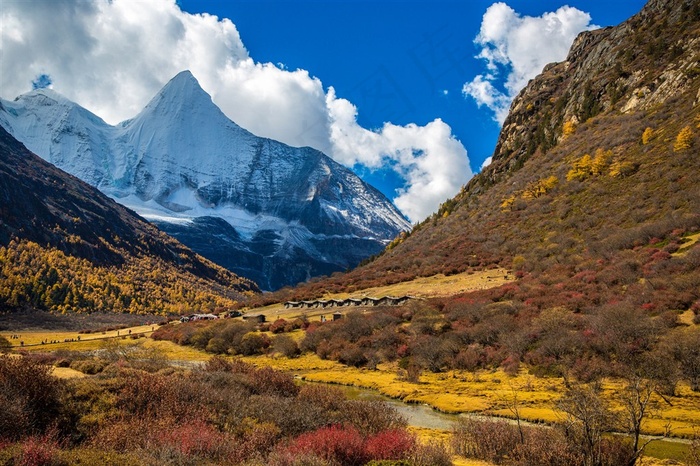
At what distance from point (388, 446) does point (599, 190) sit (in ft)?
199

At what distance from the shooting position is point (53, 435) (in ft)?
34.9

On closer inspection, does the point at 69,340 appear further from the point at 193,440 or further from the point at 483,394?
the point at 193,440

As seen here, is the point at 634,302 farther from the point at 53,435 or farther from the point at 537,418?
the point at 53,435

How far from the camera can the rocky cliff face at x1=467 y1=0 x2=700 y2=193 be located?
74.2 metres

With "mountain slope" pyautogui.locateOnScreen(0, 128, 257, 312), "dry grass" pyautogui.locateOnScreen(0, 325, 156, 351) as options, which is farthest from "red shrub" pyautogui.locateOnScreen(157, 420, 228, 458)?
"mountain slope" pyautogui.locateOnScreen(0, 128, 257, 312)

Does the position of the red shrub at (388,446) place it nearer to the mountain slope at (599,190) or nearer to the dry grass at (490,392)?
the dry grass at (490,392)

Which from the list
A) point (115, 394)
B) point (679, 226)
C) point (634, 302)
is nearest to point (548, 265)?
point (679, 226)

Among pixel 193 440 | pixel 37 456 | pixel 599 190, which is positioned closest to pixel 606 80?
pixel 599 190

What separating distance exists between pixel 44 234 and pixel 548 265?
184654 millimetres

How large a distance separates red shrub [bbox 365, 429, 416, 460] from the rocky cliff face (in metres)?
70.7

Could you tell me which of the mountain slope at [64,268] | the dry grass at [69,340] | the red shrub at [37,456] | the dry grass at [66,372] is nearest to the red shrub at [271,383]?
the dry grass at [66,372]

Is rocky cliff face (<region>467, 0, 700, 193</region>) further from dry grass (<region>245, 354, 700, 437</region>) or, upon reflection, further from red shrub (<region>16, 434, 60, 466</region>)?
red shrub (<region>16, 434, 60, 466</region>)

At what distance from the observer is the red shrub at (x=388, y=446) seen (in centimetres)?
1168

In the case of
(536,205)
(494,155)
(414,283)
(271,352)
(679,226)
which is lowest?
(271,352)
